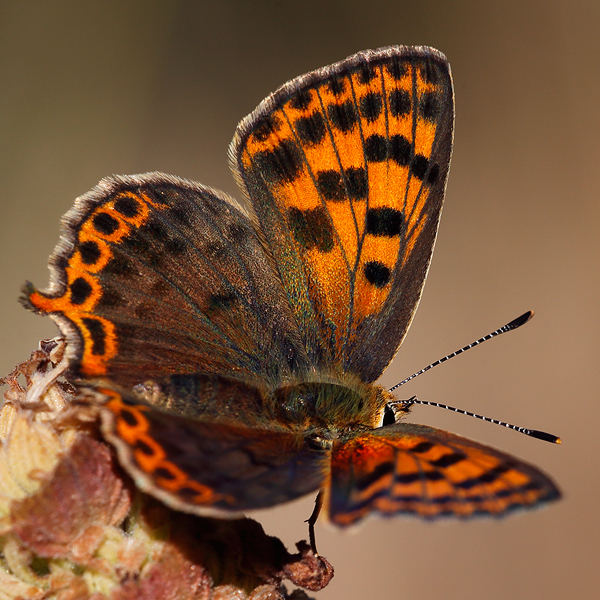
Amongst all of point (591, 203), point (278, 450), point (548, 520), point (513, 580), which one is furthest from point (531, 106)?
point (278, 450)

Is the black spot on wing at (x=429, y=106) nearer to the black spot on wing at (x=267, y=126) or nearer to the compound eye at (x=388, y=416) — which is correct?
the black spot on wing at (x=267, y=126)

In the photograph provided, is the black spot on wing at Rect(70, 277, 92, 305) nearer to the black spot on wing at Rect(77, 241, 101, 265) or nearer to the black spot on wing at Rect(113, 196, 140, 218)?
the black spot on wing at Rect(77, 241, 101, 265)

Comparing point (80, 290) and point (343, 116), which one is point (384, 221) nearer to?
point (343, 116)

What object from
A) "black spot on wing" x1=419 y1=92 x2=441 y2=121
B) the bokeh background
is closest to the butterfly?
"black spot on wing" x1=419 y1=92 x2=441 y2=121

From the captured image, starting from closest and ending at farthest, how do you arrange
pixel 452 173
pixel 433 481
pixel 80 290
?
pixel 433 481
pixel 80 290
pixel 452 173

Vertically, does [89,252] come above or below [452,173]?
below

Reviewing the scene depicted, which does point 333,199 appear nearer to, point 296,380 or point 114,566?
point 296,380

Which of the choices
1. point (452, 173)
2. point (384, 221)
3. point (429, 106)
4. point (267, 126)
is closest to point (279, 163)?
point (267, 126)
